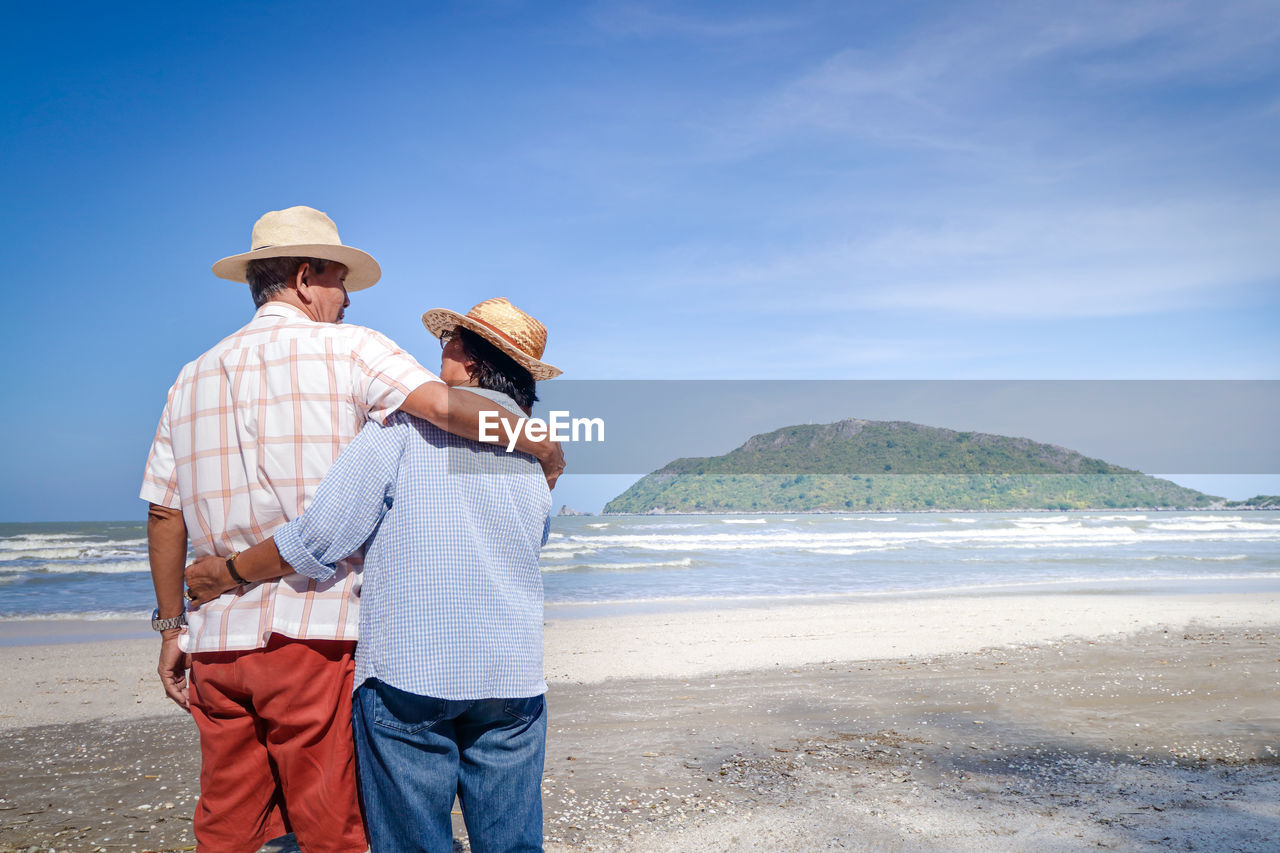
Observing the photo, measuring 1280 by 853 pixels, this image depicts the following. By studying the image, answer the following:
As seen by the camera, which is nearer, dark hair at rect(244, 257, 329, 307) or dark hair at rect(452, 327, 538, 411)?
dark hair at rect(452, 327, 538, 411)

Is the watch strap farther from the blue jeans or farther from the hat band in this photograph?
the hat band

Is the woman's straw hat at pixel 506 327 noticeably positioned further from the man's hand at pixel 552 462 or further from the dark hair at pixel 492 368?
the man's hand at pixel 552 462

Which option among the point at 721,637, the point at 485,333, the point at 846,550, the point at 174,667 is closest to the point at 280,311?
the point at 485,333

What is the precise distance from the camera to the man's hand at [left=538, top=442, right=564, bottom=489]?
1789 millimetres

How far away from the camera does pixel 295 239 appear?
1.89m

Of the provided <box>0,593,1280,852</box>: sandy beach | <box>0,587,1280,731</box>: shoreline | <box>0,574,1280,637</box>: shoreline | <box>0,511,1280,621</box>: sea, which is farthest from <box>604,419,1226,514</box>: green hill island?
<box>0,593,1280,852</box>: sandy beach

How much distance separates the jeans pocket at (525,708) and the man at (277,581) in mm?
356

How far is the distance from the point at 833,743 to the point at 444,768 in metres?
3.27

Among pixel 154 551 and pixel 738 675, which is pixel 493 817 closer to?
pixel 154 551

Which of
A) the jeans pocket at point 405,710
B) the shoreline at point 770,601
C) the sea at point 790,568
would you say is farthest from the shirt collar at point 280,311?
the sea at point 790,568

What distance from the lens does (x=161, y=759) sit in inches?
171

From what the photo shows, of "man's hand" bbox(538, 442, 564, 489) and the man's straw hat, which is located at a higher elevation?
the man's straw hat

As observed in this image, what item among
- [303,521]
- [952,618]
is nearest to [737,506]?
[952,618]

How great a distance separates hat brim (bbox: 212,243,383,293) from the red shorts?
87cm
